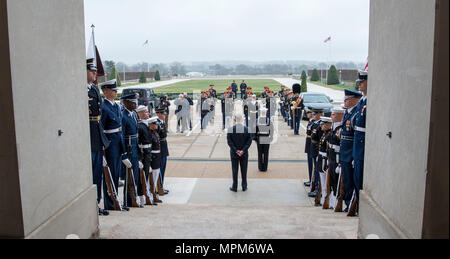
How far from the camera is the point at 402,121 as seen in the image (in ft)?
9.45

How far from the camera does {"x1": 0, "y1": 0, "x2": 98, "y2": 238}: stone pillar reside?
2.54 m

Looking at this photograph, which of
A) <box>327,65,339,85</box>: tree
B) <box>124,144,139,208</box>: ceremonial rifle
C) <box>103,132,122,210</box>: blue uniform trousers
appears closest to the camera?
<box>103,132,122,210</box>: blue uniform trousers

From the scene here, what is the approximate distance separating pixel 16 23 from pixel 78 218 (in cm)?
181

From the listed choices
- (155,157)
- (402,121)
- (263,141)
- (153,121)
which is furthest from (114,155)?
(263,141)

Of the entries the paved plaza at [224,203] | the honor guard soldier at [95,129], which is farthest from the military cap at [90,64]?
the paved plaza at [224,203]

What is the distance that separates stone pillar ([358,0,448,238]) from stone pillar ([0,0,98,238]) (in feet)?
8.27

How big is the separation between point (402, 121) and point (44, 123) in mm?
2647

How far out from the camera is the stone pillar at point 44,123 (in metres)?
2.54

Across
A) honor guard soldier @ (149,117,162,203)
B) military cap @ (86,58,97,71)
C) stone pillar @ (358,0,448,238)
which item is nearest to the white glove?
honor guard soldier @ (149,117,162,203)

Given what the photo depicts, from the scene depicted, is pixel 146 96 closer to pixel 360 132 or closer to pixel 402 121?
pixel 360 132

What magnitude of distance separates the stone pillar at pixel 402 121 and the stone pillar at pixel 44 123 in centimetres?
252

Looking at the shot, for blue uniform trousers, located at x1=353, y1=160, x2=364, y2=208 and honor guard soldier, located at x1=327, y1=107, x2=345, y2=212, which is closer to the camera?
blue uniform trousers, located at x1=353, y1=160, x2=364, y2=208

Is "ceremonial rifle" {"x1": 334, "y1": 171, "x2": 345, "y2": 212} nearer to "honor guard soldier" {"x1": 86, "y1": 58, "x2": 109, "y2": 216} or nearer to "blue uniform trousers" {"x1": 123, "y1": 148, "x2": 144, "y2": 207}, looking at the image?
"blue uniform trousers" {"x1": 123, "y1": 148, "x2": 144, "y2": 207}
